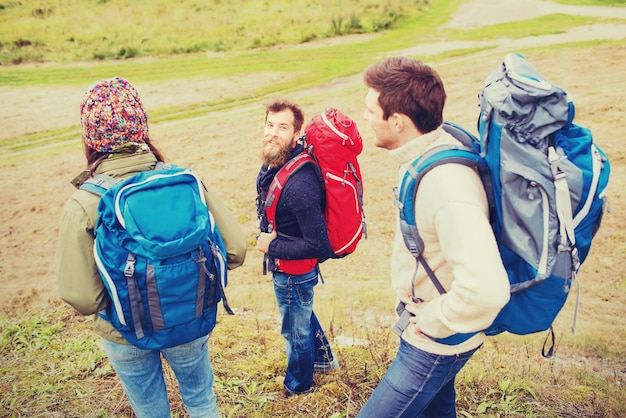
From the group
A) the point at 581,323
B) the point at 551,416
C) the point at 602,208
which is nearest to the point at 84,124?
the point at 602,208

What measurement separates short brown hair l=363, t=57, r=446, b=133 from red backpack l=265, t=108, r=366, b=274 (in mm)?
821

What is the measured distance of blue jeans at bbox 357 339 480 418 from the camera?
2.06m

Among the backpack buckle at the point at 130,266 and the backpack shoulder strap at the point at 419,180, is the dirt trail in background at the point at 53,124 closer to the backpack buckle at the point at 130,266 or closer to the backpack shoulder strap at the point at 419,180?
the backpack buckle at the point at 130,266

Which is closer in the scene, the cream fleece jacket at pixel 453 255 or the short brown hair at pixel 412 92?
the cream fleece jacket at pixel 453 255

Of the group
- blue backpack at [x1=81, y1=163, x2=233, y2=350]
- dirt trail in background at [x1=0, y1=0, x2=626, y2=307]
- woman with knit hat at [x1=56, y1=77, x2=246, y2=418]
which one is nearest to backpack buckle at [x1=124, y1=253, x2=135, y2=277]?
blue backpack at [x1=81, y1=163, x2=233, y2=350]

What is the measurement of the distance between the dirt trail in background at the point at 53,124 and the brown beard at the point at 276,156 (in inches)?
169

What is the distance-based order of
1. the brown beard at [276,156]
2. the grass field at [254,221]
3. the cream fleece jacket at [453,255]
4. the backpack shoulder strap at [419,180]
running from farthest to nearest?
the grass field at [254,221], the brown beard at [276,156], the backpack shoulder strap at [419,180], the cream fleece jacket at [453,255]

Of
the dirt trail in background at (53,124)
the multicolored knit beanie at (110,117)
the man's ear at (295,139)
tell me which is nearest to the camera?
the multicolored knit beanie at (110,117)

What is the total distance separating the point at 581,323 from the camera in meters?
4.53

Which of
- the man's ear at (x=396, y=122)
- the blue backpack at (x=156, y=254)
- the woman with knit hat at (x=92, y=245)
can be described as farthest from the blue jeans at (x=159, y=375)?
the man's ear at (x=396, y=122)

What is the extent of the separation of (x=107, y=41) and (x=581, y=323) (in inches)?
704

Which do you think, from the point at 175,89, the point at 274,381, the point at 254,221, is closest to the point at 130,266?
the point at 274,381

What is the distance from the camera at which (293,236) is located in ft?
9.59

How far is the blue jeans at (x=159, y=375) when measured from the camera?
232 centimetres
